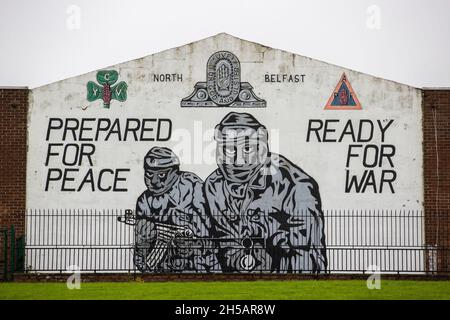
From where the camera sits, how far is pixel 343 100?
28.9m

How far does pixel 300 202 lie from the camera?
94.0ft

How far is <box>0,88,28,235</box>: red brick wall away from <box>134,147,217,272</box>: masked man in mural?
11.8 feet

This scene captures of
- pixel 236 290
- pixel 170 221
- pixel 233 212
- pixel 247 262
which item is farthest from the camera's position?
pixel 233 212

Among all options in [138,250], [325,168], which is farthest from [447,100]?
[138,250]

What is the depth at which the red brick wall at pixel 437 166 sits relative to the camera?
28.5 m

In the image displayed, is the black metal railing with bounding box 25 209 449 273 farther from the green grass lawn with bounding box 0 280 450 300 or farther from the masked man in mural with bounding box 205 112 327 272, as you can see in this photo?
the green grass lawn with bounding box 0 280 450 300

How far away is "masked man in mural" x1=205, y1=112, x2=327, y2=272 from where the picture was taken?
28.4 m

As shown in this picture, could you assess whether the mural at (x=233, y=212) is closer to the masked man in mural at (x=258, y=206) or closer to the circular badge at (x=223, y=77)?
the masked man in mural at (x=258, y=206)

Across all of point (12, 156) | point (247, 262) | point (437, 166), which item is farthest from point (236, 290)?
point (12, 156)

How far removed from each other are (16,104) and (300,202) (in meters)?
9.06

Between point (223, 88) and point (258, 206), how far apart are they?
3715 millimetres

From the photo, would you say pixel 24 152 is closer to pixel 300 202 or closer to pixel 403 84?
pixel 300 202

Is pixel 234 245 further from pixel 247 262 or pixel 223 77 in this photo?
pixel 223 77

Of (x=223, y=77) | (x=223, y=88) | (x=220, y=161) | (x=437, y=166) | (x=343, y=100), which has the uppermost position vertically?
(x=223, y=77)
